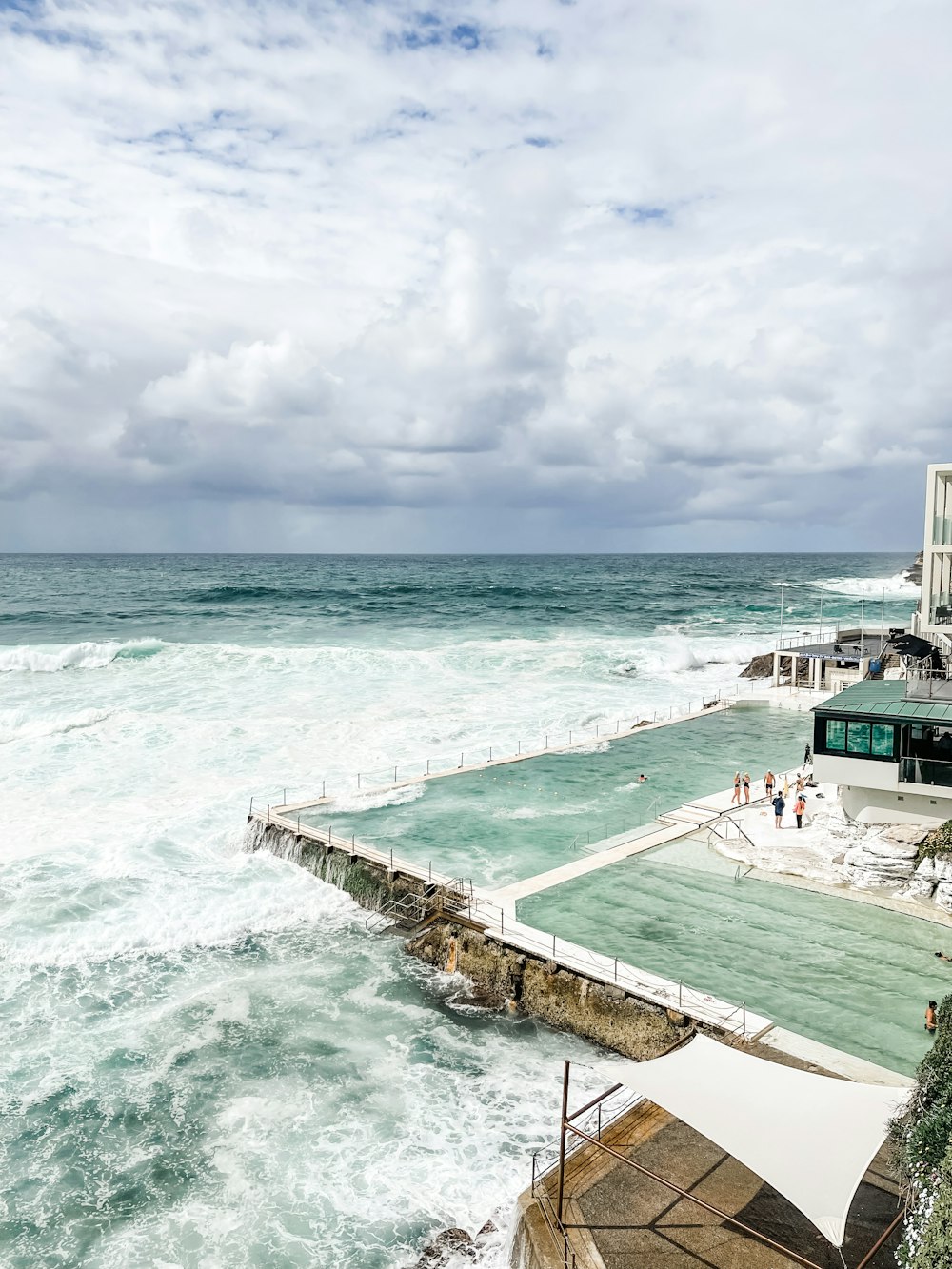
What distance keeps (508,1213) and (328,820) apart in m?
16.6

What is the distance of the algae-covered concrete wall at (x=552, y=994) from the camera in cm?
1630

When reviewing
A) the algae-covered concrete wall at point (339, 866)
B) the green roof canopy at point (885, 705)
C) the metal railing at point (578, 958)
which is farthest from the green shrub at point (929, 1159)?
the green roof canopy at point (885, 705)

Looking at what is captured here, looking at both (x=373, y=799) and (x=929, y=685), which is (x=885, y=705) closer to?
(x=929, y=685)

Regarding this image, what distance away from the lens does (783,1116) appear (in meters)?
10.3

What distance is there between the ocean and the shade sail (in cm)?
385

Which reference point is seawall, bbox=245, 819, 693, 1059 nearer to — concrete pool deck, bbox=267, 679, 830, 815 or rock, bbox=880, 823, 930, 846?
concrete pool deck, bbox=267, 679, 830, 815

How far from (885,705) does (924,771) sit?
212cm

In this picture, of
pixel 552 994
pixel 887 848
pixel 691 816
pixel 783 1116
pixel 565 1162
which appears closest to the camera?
pixel 783 1116

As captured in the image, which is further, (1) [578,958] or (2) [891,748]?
(2) [891,748]

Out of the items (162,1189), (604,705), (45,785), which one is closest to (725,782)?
(604,705)

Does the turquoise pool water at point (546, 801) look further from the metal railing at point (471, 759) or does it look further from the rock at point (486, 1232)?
the rock at point (486, 1232)

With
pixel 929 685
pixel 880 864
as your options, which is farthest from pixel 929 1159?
pixel 929 685

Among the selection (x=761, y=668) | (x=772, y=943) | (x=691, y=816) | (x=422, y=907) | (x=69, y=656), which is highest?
(x=69, y=656)

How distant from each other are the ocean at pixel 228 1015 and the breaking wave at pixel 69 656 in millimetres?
8044
